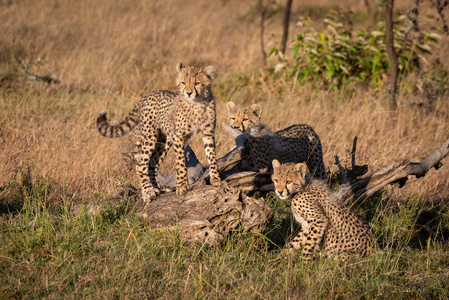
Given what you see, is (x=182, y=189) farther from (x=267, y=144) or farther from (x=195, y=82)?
(x=267, y=144)

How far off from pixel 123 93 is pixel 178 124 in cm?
356

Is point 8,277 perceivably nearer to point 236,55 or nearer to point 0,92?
point 0,92

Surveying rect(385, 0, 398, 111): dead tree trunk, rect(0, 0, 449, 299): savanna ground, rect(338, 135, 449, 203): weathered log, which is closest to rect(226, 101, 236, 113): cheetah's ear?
rect(0, 0, 449, 299): savanna ground

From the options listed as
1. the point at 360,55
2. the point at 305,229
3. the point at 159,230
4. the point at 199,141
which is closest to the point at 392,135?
the point at 360,55

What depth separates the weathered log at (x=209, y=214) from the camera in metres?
3.71

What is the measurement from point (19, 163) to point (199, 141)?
2.22 meters

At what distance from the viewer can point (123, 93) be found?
7.57m

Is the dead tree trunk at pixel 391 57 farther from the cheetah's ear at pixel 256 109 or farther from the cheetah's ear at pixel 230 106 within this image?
the cheetah's ear at pixel 230 106

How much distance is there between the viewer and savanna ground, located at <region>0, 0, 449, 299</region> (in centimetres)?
326

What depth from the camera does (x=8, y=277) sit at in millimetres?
2994

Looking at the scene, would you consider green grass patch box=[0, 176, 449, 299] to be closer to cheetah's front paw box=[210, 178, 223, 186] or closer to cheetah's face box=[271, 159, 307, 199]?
cheetah's face box=[271, 159, 307, 199]

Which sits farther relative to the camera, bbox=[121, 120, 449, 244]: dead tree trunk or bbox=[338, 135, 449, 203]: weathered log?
bbox=[338, 135, 449, 203]: weathered log

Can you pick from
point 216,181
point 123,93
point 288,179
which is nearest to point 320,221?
point 288,179

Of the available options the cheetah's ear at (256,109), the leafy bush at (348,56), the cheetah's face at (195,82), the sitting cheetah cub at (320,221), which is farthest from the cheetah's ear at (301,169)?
the leafy bush at (348,56)
